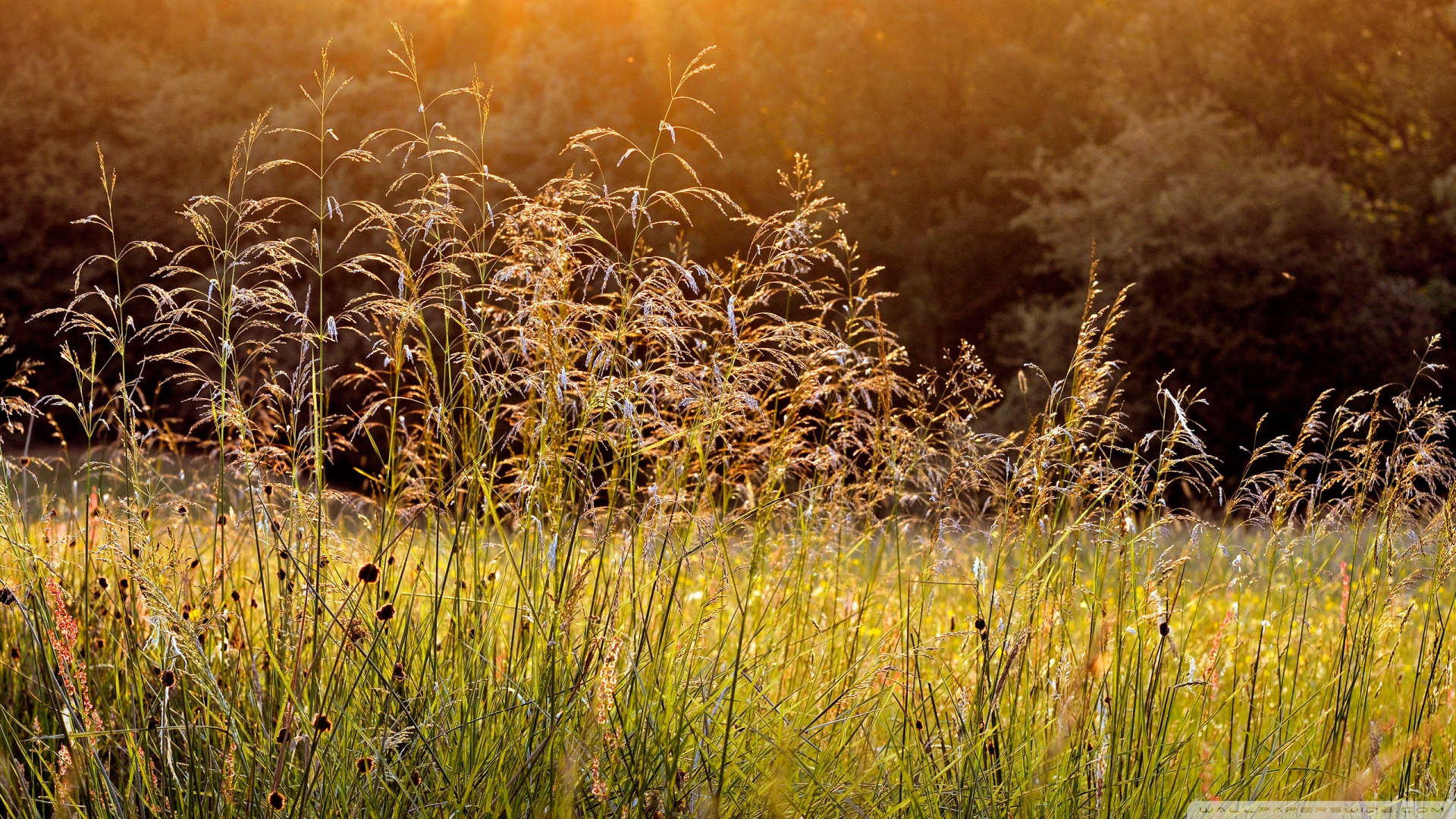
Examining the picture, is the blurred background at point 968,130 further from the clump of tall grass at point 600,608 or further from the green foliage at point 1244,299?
the clump of tall grass at point 600,608

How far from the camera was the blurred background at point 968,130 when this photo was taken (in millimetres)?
13773

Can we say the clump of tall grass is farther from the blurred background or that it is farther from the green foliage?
the blurred background

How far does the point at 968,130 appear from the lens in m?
18.0

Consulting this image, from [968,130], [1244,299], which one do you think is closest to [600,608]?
[1244,299]

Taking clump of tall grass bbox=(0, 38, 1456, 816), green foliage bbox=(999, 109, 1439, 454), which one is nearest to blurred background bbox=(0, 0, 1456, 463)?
green foliage bbox=(999, 109, 1439, 454)

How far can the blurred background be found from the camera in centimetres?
1377

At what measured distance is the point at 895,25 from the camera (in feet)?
56.2

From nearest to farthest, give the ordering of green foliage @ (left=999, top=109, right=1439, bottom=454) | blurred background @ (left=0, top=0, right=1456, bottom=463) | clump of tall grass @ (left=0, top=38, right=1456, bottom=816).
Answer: clump of tall grass @ (left=0, top=38, right=1456, bottom=816) → green foliage @ (left=999, top=109, right=1439, bottom=454) → blurred background @ (left=0, top=0, right=1456, bottom=463)

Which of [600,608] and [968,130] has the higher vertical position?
[968,130]

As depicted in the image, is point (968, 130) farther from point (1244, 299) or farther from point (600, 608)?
point (600, 608)

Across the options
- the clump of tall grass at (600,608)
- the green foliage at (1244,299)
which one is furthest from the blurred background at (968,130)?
the clump of tall grass at (600,608)

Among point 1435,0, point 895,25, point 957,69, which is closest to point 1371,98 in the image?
point 1435,0

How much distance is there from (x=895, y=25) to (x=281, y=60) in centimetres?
866

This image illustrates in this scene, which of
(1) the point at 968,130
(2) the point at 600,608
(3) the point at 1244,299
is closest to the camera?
(2) the point at 600,608
